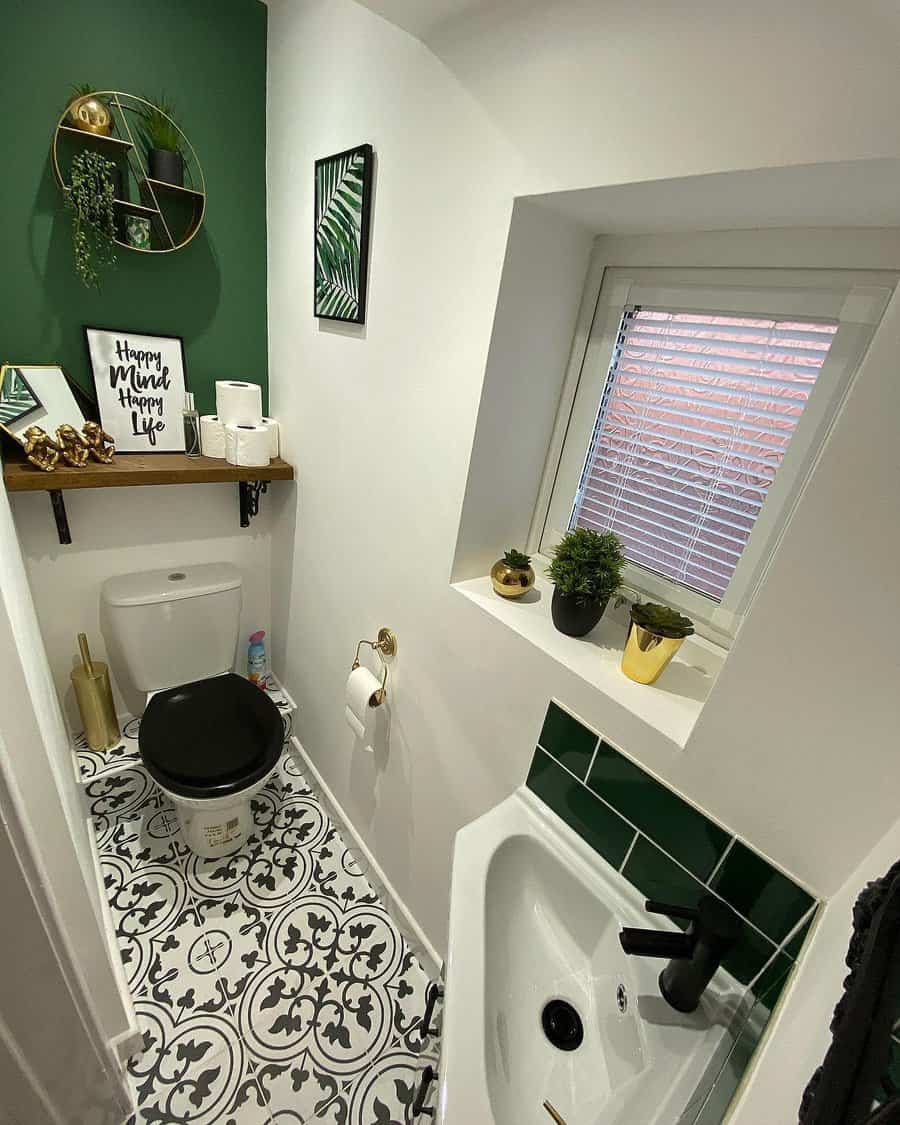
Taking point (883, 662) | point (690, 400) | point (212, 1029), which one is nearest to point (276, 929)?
point (212, 1029)

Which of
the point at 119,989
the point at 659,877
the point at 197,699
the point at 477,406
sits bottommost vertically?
the point at 119,989

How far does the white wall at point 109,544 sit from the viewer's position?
1.53m

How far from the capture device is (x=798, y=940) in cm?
68

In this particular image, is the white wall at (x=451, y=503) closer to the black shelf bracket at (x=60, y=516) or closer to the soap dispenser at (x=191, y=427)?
the soap dispenser at (x=191, y=427)

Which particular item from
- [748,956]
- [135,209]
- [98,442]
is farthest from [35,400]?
[748,956]

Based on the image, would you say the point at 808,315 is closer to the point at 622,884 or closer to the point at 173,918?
the point at 622,884

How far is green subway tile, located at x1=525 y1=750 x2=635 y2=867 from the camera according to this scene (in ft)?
2.97

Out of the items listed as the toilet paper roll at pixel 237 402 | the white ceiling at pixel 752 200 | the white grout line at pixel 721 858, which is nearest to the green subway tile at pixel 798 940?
the white grout line at pixel 721 858

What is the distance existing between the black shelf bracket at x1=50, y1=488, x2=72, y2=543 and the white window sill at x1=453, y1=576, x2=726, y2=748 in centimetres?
122

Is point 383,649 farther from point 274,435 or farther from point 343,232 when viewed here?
point 343,232

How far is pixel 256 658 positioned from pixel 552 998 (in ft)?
5.15

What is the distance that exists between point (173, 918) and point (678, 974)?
56.9 inches

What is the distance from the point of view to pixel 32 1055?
2.76 ft

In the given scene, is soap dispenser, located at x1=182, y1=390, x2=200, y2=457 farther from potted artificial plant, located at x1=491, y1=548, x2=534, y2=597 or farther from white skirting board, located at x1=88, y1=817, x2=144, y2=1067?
white skirting board, located at x1=88, y1=817, x2=144, y2=1067
